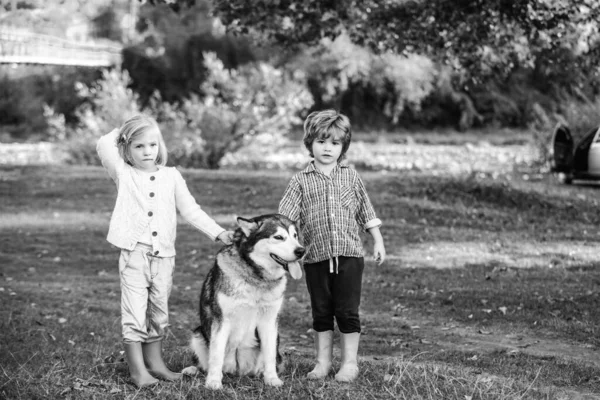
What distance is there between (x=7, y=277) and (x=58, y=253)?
1409 mm

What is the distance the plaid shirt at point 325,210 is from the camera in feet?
17.5

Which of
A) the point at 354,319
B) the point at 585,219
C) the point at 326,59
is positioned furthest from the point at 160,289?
the point at 326,59

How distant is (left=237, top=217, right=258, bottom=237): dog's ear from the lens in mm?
5000

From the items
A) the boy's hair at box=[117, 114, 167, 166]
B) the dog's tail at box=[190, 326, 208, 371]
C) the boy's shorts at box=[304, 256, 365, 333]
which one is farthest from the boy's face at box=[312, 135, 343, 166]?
the dog's tail at box=[190, 326, 208, 371]

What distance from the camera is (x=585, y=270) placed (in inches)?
385

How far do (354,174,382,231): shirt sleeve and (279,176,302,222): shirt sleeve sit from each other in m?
0.38

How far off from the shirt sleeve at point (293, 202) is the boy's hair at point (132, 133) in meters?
0.79

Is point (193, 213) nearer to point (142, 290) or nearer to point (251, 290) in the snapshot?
point (142, 290)

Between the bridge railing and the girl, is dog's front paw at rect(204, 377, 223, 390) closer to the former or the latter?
the girl

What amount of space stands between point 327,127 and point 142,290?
1.49 meters

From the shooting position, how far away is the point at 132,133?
521 centimetres

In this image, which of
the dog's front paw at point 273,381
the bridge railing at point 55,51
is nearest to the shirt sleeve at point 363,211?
the dog's front paw at point 273,381

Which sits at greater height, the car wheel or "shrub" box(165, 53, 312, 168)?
"shrub" box(165, 53, 312, 168)

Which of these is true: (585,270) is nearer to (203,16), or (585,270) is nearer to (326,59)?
(326,59)
